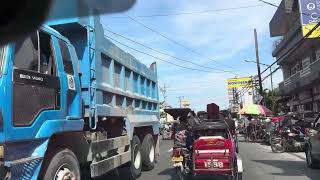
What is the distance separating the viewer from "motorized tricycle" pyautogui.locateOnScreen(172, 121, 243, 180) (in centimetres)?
1020

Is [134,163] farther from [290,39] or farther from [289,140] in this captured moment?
[290,39]

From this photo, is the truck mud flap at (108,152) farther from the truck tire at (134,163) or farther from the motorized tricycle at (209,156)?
the motorized tricycle at (209,156)

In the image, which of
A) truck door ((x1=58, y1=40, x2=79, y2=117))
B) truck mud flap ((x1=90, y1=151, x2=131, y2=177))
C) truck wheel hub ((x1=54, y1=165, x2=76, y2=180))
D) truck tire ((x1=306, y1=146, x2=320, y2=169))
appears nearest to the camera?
truck wheel hub ((x1=54, y1=165, x2=76, y2=180))

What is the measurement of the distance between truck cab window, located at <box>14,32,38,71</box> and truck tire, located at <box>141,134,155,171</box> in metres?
6.25

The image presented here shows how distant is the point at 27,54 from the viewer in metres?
6.65

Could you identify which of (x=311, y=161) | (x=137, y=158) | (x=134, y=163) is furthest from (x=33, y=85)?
Result: (x=311, y=161)

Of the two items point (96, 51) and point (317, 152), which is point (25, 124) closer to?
point (96, 51)

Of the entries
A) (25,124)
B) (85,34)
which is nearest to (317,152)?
(85,34)

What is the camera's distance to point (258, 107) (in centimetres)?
3369

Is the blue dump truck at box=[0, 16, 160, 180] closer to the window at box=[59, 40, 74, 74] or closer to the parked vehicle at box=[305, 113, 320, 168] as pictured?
the window at box=[59, 40, 74, 74]

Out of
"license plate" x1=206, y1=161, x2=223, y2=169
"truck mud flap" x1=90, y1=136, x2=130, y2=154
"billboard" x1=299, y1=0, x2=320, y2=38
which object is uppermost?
"billboard" x1=299, y1=0, x2=320, y2=38

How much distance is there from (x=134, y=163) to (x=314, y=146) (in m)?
4.96

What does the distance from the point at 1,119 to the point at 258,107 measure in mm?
29126

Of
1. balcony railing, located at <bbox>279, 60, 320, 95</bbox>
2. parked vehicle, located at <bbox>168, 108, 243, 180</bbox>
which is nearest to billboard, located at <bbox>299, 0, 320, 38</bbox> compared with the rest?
balcony railing, located at <bbox>279, 60, 320, 95</bbox>
